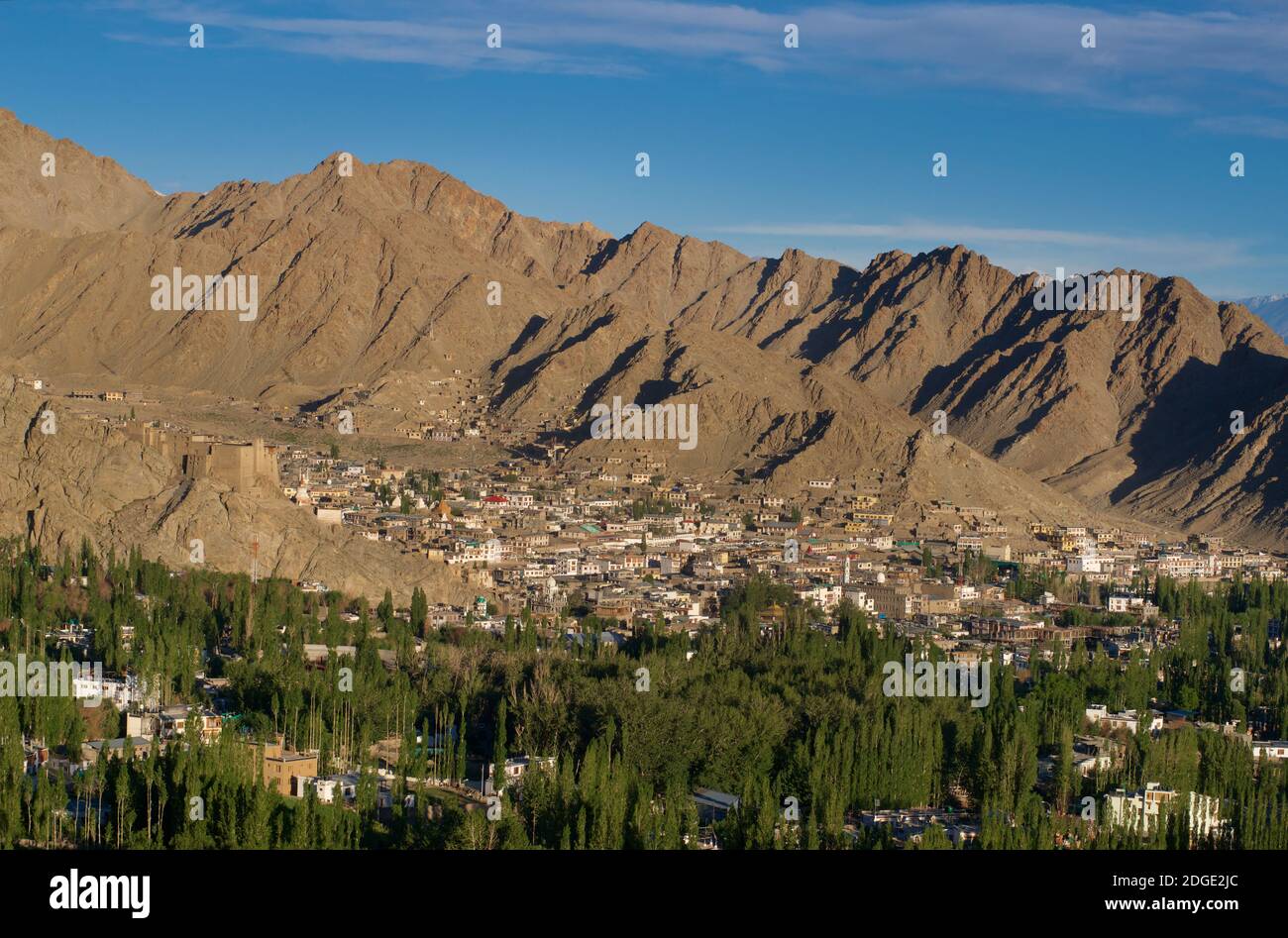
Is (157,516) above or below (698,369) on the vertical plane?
below

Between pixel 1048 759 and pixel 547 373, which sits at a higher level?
pixel 547 373

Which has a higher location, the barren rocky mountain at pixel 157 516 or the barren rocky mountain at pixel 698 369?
the barren rocky mountain at pixel 698 369

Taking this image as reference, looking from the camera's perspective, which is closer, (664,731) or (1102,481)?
(664,731)

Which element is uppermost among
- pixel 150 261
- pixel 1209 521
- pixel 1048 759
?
pixel 150 261

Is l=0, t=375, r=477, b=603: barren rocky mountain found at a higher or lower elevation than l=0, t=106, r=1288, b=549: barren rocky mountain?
lower

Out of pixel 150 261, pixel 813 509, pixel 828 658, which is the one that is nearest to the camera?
pixel 828 658

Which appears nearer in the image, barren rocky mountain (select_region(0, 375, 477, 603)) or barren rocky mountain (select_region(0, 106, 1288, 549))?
barren rocky mountain (select_region(0, 375, 477, 603))

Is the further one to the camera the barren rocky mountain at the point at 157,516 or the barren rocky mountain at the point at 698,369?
the barren rocky mountain at the point at 698,369

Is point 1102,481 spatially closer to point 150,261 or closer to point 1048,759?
point 150,261

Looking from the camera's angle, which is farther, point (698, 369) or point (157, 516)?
point (698, 369)
